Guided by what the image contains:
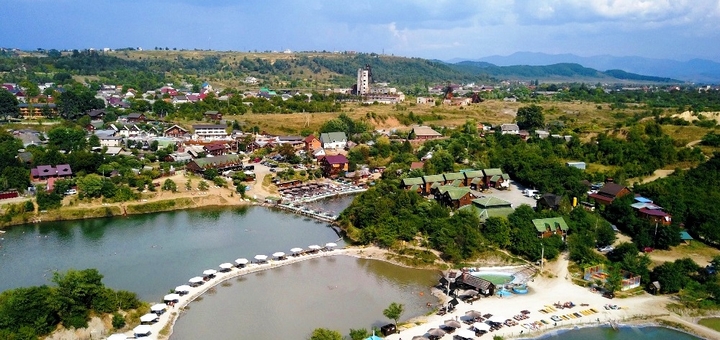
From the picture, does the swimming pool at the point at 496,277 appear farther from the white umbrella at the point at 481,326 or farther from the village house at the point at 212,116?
the village house at the point at 212,116

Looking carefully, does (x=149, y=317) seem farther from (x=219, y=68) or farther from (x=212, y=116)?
(x=219, y=68)

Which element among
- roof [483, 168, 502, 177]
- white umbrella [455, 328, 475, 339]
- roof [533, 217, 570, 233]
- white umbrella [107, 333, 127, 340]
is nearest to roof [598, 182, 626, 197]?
roof [533, 217, 570, 233]

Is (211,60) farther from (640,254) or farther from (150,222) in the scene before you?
(640,254)

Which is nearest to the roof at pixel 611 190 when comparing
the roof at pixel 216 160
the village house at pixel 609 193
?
the village house at pixel 609 193

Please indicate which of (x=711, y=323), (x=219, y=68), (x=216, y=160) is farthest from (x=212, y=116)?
(x=219, y=68)

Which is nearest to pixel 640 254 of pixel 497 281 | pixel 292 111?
pixel 497 281

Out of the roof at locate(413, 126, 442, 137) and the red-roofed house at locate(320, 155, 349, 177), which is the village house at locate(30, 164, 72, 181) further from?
the roof at locate(413, 126, 442, 137)
